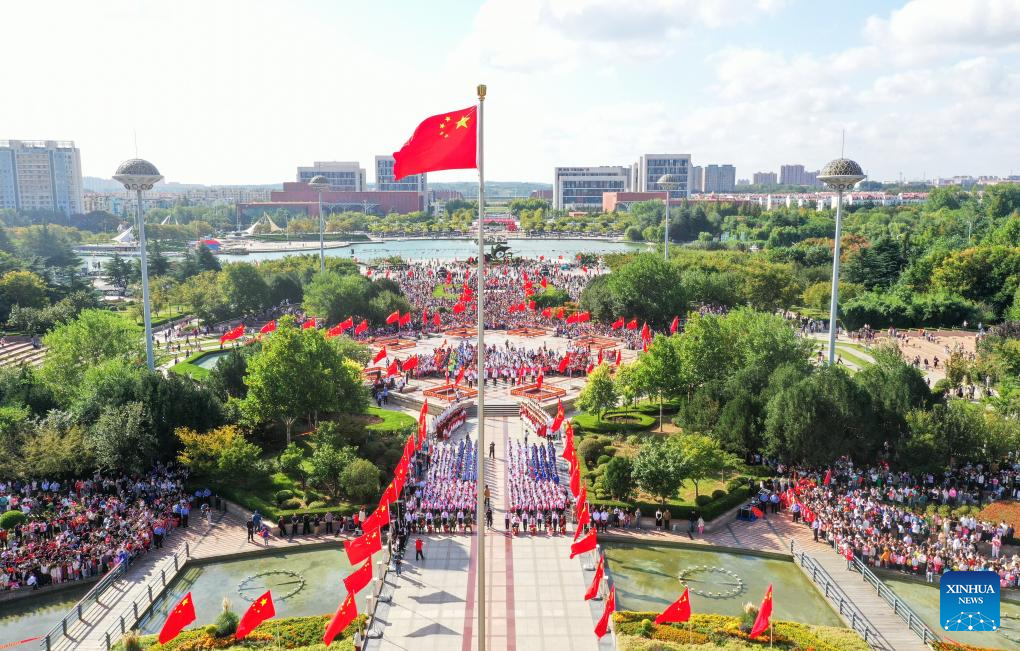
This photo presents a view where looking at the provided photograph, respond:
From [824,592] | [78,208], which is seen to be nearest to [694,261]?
[824,592]

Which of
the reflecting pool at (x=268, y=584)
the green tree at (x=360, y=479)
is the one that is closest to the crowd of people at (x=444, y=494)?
the green tree at (x=360, y=479)

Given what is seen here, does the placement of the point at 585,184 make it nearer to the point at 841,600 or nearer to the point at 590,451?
the point at 590,451

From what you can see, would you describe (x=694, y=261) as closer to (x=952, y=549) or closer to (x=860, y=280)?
(x=860, y=280)

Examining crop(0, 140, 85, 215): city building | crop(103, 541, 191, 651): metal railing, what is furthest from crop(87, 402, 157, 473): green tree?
crop(0, 140, 85, 215): city building

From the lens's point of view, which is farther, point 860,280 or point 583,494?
point 860,280

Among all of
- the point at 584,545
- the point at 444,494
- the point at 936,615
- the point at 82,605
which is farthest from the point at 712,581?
the point at 82,605

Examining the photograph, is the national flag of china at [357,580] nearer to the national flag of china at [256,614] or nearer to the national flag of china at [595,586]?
the national flag of china at [256,614]
